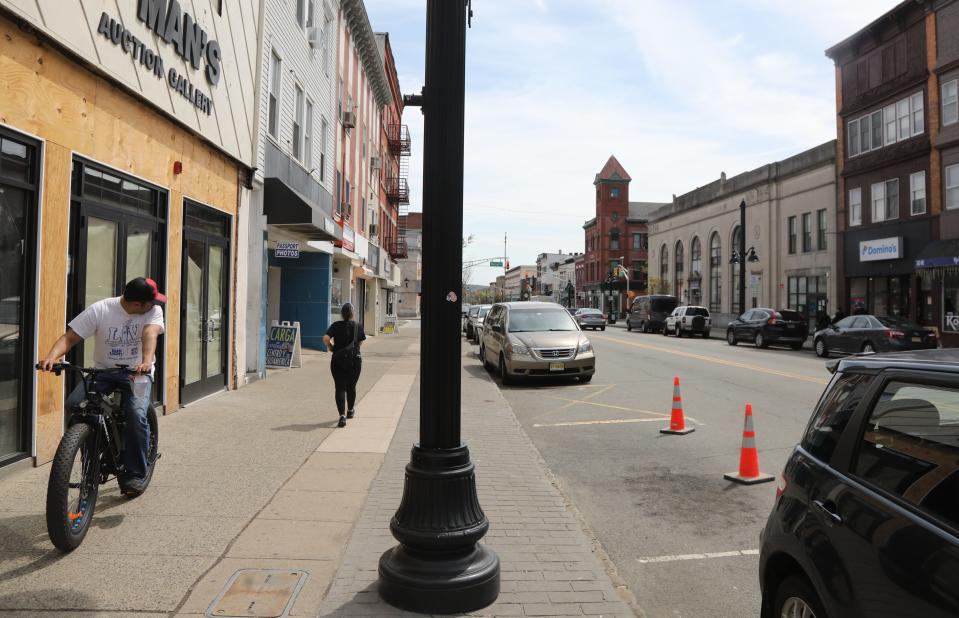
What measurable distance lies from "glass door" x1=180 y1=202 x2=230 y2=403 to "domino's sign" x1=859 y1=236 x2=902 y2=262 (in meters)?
28.0

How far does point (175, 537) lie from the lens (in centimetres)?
464

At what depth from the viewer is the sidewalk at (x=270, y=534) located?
370 centimetres

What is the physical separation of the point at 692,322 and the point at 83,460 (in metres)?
33.8

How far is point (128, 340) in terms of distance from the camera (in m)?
5.09

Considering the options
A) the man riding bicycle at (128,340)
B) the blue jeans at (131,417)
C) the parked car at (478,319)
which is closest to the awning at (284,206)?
the man riding bicycle at (128,340)

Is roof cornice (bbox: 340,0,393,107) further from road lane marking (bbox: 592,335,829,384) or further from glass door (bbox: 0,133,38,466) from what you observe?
glass door (bbox: 0,133,38,466)

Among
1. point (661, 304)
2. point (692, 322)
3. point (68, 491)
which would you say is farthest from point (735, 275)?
point (68, 491)

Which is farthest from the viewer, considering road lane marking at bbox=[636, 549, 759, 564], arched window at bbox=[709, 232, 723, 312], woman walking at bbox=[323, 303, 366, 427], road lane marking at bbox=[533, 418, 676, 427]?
arched window at bbox=[709, 232, 723, 312]

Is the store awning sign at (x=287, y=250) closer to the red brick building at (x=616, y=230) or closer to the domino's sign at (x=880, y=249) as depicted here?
the domino's sign at (x=880, y=249)

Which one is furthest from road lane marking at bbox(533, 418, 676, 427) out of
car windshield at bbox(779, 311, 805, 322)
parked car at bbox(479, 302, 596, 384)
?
car windshield at bbox(779, 311, 805, 322)

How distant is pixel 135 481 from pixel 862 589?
495cm

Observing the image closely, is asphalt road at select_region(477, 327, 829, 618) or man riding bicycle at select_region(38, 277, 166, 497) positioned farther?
man riding bicycle at select_region(38, 277, 166, 497)

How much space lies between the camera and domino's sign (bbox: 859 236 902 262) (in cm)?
2897

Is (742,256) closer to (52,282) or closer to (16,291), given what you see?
(52,282)
